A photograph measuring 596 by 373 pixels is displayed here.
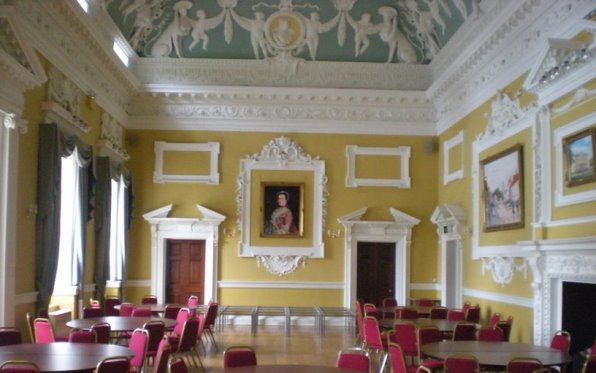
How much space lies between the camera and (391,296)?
60.6 ft

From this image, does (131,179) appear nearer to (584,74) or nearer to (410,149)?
(410,149)

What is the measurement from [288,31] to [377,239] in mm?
6058

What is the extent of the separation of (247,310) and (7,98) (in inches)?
355

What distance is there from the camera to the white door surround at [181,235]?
59.3ft

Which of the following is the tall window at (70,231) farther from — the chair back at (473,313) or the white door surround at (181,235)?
the chair back at (473,313)

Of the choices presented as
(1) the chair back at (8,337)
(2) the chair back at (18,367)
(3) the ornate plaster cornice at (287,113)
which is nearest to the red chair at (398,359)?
(2) the chair back at (18,367)

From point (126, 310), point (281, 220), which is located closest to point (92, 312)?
point (126, 310)

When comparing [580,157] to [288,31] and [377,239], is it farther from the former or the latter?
[288,31]

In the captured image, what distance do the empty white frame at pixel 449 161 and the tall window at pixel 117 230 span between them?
8193 millimetres

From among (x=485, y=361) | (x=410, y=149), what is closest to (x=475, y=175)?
(x=410, y=149)

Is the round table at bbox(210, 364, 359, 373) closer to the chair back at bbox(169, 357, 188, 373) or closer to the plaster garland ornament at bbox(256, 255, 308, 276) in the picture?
the chair back at bbox(169, 357, 188, 373)

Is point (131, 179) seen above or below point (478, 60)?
below

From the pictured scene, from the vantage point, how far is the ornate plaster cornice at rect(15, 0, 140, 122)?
449 inches

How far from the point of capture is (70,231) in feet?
45.0
